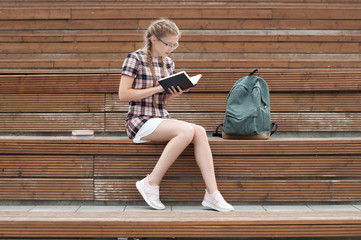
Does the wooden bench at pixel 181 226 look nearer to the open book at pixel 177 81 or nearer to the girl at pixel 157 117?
the girl at pixel 157 117

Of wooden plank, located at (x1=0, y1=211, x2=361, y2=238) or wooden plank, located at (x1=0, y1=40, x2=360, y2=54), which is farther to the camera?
wooden plank, located at (x1=0, y1=40, x2=360, y2=54)

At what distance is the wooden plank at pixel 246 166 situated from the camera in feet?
8.38

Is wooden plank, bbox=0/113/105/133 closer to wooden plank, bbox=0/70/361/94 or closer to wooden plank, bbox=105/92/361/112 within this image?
wooden plank, bbox=0/70/361/94

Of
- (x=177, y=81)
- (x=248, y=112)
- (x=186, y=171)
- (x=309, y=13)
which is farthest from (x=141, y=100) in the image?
(x=309, y=13)

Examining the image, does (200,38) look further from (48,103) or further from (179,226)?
(179,226)

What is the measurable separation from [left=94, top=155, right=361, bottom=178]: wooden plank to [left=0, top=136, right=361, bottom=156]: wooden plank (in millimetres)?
33

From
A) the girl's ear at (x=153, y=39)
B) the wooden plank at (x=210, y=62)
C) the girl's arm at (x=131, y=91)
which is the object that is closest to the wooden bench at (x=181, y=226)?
the girl's arm at (x=131, y=91)

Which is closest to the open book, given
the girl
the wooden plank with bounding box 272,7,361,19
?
the girl

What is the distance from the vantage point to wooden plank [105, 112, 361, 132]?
306 centimetres

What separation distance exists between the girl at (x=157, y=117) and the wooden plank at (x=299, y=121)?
0.49 m

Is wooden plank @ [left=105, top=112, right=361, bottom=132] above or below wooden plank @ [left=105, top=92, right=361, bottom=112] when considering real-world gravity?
below

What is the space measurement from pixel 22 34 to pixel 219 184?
284 cm

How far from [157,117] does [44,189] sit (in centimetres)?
80

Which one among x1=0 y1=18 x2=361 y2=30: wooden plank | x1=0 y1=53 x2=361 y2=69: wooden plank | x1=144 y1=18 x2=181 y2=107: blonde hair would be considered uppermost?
x1=0 y1=18 x2=361 y2=30: wooden plank
